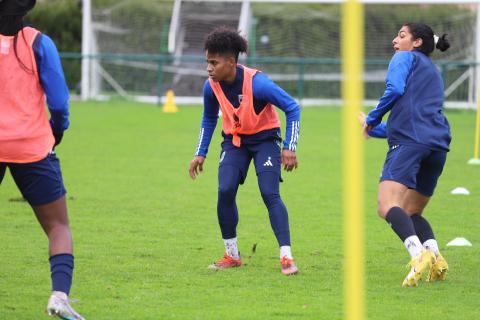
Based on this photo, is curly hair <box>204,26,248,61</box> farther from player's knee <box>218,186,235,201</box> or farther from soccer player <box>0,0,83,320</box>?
soccer player <box>0,0,83,320</box>

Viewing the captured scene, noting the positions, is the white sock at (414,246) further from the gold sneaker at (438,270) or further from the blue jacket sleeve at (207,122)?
the blue jacket sleeve at (207,122)

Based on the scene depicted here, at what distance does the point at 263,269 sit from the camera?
8.06 m

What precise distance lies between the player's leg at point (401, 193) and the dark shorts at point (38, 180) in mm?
2628

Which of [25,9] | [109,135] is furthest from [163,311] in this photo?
[109,135]

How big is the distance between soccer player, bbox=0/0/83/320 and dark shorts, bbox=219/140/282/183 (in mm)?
2325

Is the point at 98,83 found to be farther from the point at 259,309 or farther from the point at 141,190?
the point at 259,309

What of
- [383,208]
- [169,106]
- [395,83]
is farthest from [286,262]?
[169,106]

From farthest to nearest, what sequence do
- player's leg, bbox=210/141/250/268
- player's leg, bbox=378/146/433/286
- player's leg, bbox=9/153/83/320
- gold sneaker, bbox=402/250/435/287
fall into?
player's leg, bbox=210/141/250/268 → player's leg, bbox=378/146/433/286 → gold sneaker, bbox=402/250/435/287 → player's leg, bbox=9/153/83/320

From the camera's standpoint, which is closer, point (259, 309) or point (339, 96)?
point (259, 309)

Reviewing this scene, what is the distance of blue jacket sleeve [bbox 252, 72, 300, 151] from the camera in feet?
25.6

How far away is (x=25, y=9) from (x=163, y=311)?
2.13 meters

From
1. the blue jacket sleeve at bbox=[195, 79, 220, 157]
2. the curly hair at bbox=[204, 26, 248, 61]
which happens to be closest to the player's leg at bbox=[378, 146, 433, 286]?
the curly hair at bbox=[204, 26, 248, 61]

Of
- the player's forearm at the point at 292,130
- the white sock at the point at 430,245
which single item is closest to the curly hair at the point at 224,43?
the player's forearm at the point at 292,130

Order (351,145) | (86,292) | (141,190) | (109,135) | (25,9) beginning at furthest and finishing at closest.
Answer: (109,135) → (141,190) → (86,292) → (25,9) → (351,145)
